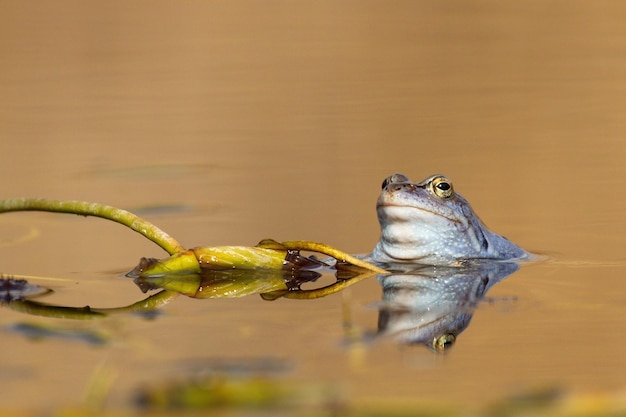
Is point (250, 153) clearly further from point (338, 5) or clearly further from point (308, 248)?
point (338, 5)

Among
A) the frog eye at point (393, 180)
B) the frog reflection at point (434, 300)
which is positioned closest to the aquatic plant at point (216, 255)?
the frog reflection at point (434, 300)

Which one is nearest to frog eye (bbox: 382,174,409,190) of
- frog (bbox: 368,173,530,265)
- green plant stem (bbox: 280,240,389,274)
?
frog (bbox: 368,173,530,265)

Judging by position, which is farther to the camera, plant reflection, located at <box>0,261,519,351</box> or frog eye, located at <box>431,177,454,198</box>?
frog eye, located at <box>431,177,454,198</box>

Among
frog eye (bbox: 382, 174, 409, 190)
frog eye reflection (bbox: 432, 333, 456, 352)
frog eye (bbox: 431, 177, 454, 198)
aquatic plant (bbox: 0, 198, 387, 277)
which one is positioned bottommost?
frog eye reflection (bbox: 432, 333, 456, 352)

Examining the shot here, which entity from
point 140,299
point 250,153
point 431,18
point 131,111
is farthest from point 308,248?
point 431,18

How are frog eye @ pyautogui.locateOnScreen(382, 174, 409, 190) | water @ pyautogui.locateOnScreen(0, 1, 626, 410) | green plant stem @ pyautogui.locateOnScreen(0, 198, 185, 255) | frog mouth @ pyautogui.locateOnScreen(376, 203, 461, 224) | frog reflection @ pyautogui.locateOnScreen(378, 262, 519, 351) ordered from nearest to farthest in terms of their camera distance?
water @ pyautogui.locateOnScreen(0, 1, 626, 410) → frog reflection @ pyautogui.locateOnScreen(378, 262, 519, 351) → green plant stem @ pyautogui.locateOnScreen(0, 198, 185, 255) → frog mouth @ pyautogui.locateOnScreen(376, 203, 461, 224) → frog eye @ pyautogui.locateOnScreen(382, 174, 409, 190)

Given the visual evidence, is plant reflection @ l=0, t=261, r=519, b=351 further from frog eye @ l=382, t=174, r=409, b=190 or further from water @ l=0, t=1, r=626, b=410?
frog eye @ l=382, t=174, r=409, b=190

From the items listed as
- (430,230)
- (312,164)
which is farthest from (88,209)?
(312,164)

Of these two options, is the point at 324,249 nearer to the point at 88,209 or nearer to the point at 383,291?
the point at 383,291
